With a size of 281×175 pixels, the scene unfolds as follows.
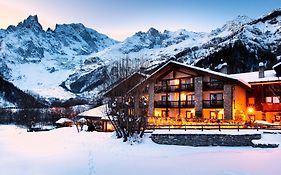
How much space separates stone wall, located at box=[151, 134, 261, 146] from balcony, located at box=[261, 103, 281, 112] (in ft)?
46.2

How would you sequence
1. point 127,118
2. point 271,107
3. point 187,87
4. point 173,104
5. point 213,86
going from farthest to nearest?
Answer: 1. point 173,104
2. point 187,87
3. point 213,86
4. point 271,107
5. point 127,118

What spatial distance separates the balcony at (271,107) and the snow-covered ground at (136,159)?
13642 mm

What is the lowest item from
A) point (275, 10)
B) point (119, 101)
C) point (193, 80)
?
point (119, 101)

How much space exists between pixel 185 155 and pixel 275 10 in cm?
19148

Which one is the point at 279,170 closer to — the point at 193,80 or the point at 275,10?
the point at 193,80

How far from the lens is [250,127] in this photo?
33.4m

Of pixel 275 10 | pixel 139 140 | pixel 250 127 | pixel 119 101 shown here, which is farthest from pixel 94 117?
pixel 275 10

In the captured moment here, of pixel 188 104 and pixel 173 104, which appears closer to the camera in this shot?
pixel 188 104

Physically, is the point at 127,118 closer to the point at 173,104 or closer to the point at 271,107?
the point at 173,104

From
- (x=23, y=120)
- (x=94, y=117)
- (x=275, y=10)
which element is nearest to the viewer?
(x=94, y=117)

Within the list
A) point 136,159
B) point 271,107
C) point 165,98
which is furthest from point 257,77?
point 136,159

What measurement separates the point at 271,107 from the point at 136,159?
24.0 metres

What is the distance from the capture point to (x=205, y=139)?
31.4 m

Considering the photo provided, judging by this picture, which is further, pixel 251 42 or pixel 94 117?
pixel 251 42
